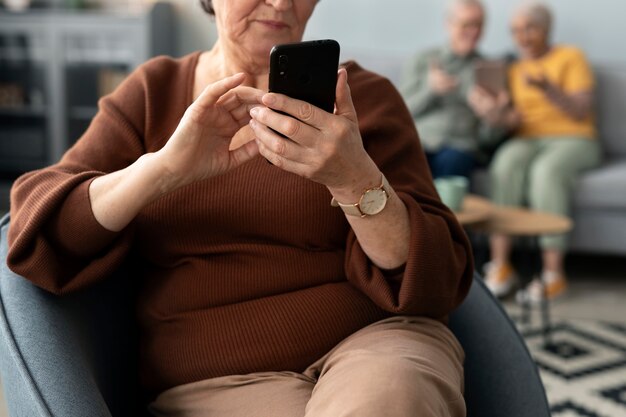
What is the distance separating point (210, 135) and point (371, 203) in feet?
0.71

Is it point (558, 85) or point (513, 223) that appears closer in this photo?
point (513, 223)

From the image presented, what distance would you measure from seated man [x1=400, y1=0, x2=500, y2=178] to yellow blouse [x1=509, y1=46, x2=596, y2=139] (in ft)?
0.77

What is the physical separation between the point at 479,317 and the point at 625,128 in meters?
2.84

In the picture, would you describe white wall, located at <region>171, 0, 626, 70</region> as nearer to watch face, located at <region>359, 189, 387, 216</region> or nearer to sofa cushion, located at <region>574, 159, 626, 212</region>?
sofa cushion, located at <region>574, 159, 626, 212</region>

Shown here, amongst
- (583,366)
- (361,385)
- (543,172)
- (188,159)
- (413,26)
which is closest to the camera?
(361,385)

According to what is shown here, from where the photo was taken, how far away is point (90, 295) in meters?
1.21

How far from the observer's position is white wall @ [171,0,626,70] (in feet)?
13.6

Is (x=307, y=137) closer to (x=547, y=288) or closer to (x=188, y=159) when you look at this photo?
(x=188, y=159)

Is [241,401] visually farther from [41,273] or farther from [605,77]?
[605,77]

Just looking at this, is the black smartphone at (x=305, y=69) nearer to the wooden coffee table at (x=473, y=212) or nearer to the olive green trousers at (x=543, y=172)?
the wooden coffee table at (x=473, y=212)

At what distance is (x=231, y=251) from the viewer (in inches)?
47.7

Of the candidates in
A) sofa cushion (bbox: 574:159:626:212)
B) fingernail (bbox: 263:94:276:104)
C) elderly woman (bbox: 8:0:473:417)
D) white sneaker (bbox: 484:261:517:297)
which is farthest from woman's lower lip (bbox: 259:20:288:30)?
sofa cushion (bbox: 574:159:626:212)

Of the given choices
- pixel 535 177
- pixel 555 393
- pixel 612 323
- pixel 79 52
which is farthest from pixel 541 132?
pixel 79 52

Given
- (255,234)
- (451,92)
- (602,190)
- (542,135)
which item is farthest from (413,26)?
(255,234)
